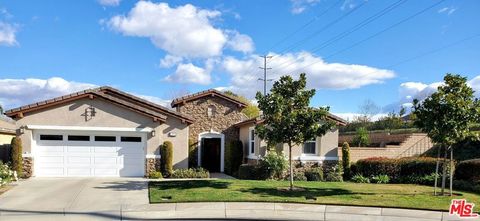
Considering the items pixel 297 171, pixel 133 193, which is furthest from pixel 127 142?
pixel 297 171

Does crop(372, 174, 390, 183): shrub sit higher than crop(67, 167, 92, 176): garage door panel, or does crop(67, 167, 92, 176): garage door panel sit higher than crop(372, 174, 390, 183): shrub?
crop(67, 167, 92, 176): garage door panel

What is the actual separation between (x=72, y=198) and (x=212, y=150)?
1340 centimetres

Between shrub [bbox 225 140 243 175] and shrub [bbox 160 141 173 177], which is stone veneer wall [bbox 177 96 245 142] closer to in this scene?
shrub [bbox 225 140 243 175]

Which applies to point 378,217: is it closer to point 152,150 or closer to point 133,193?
point 133,193

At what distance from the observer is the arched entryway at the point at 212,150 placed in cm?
2600

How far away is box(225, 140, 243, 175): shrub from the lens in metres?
24.8

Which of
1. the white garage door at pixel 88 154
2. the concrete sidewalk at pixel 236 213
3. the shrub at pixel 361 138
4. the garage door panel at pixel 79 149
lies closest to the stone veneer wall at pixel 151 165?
the white garage door at pixel 88 154

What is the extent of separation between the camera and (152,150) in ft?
68.6

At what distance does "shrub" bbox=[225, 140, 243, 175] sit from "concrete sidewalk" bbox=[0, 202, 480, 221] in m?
12.0

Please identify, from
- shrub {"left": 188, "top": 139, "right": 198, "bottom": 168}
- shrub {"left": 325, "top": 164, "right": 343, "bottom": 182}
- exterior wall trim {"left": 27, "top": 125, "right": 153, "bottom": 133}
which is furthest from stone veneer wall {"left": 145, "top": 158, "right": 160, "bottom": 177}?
shrub {"left": 325, "top": 164, "right": 343, "bottom": 182}

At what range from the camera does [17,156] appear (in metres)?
19.3

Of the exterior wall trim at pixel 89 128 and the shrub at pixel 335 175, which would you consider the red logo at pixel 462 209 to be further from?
the exterior wall trim at pixel 89 128

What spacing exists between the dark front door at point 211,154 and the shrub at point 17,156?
10.0m

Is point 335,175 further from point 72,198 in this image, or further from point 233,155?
point 72,198
